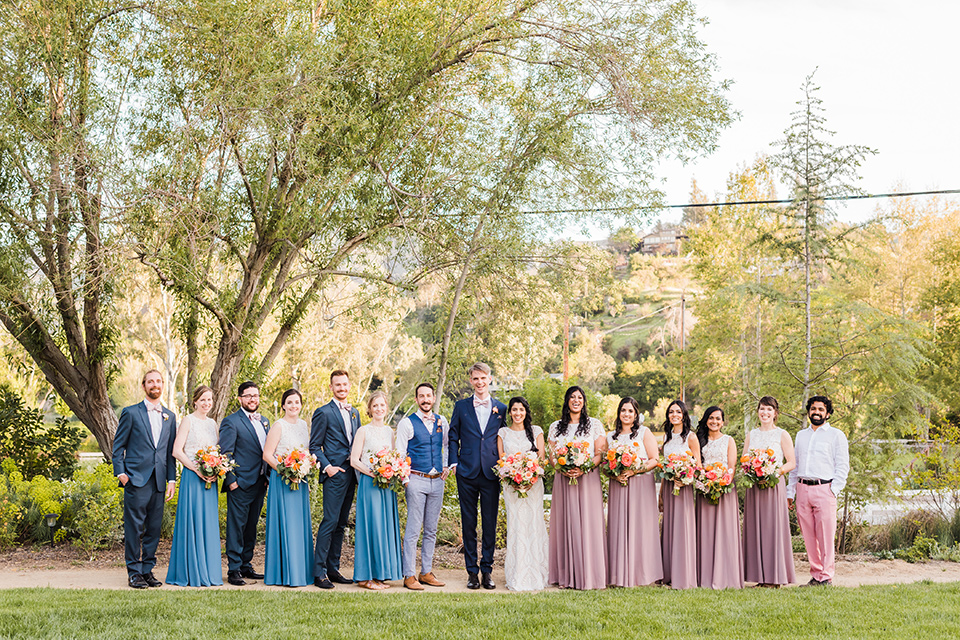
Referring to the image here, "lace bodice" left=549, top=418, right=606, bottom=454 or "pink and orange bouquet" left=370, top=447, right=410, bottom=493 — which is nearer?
"pink and orange bouquet" left=370, top=447, right=410, bottom=493

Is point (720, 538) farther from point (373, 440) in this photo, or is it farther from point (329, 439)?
point (329, 439)

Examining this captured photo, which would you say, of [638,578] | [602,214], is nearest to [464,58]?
[602,214]

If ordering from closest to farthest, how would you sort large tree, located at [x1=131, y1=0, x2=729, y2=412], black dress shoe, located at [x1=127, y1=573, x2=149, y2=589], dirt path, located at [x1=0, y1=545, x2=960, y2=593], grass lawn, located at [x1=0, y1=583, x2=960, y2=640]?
grass lawn, located at [x1=0, y1=583, x2=960, y2=640] → black dress shoe, located at [x1=127, y1=573, x2=149, y2=589] → dirt path, located at [x1=0, y1=545, x2=960, y2=593] → large tree, located at [x1=131, y1=0, x2=729, y2=412]

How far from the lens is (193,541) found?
7.40m

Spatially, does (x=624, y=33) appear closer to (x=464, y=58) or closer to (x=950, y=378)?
(x=464, y=58)

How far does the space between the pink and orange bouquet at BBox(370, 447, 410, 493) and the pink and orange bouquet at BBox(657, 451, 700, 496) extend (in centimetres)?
234

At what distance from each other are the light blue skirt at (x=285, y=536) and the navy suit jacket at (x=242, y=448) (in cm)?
27

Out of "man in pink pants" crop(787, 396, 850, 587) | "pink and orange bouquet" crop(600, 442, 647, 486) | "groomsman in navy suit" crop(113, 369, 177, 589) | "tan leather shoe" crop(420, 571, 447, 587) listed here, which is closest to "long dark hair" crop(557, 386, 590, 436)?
"pink and orange bouquet" crop(600, 442, 647, 486)

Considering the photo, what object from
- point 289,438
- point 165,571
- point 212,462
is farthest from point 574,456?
point 165,571

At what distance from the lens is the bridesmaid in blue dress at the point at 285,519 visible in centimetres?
741

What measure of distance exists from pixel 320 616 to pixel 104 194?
5611mm

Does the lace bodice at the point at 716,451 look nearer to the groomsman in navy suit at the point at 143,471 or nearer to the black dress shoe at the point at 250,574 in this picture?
the black dress shoe at the point at 250,574

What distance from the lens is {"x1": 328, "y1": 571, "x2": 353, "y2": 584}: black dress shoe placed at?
25.3ft

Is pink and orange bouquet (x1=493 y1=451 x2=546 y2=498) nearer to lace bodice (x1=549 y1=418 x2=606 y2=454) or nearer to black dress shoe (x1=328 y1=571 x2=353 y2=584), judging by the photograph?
lace bodice (x1=549 y1=418 x2=606 y2=454)
